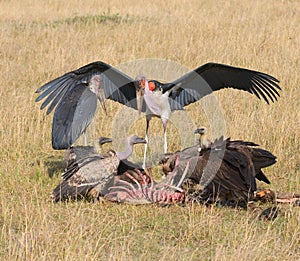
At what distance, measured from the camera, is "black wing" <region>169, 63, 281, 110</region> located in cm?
632

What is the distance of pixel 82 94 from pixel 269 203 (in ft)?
6.85

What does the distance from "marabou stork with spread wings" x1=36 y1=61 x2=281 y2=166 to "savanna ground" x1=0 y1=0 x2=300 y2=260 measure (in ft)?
1.35

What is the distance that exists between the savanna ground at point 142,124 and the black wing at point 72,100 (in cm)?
43

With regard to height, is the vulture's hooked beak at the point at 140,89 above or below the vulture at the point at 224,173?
above

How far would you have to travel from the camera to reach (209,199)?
16.4ft

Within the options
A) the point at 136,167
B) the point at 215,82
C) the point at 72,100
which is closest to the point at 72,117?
the point at 72,100

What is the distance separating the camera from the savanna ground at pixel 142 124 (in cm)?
415

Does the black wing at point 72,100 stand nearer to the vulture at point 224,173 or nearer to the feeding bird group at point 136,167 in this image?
the feeding bird group at point 136,167

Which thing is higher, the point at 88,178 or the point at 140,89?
the point at 140,89

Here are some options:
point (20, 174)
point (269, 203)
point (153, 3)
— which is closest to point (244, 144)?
point (269, 203)

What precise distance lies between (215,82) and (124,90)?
3.36 feet

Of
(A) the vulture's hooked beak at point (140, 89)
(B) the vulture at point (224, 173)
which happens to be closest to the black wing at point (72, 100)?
(A) the vulture's hooked beak at point (140, 89)

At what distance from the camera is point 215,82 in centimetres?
670

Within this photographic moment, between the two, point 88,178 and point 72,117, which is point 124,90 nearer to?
point 72,117
